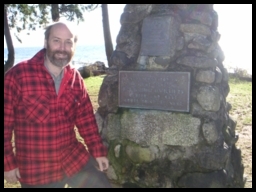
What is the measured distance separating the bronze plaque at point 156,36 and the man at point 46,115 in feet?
2.99

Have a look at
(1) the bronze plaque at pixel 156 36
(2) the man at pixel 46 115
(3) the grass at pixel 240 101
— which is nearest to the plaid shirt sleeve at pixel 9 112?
(2) the man at pixel 46 115

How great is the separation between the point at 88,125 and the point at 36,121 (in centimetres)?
48

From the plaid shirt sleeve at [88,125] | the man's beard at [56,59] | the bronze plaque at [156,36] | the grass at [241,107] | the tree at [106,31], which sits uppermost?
the tree at [106,31]

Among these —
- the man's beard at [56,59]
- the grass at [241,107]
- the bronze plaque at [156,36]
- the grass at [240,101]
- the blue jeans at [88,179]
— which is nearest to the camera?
the man's beard at [56,59]

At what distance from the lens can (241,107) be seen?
22.3 ft

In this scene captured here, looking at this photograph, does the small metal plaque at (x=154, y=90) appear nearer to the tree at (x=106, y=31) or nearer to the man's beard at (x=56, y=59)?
the man's beard at (x=56, y=59)

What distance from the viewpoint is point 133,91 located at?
3330mm

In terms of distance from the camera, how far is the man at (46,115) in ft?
7.52

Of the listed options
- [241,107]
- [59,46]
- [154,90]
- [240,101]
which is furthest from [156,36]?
[240,101]

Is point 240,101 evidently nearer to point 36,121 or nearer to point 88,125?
point 88,125

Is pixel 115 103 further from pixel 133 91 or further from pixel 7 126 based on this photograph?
pixel 7 126

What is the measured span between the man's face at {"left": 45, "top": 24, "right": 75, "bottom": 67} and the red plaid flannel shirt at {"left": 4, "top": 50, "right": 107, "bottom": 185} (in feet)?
0.28
